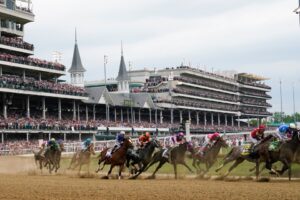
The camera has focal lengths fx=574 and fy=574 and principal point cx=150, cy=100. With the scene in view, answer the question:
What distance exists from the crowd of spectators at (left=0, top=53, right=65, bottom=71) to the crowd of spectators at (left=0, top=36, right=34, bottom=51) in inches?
51.6

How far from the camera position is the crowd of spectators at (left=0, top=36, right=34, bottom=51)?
2409 inches

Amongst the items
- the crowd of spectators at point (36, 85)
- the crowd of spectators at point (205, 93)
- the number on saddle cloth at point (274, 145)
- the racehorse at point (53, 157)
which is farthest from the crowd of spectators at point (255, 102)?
the number on saddle cloth at point (274, 145)

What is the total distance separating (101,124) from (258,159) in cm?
5207

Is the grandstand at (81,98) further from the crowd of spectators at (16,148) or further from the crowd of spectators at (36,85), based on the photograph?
the crowd of spectators at (16,148)

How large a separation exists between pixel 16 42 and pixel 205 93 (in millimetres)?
63963

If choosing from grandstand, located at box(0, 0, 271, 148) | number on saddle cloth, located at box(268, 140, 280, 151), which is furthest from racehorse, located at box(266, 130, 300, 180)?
grandstand, located at box(0, 0, 271, 148)

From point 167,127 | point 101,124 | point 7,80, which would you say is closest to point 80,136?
point 101,124

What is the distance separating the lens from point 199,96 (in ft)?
383

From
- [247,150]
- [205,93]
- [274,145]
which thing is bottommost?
[247,150]

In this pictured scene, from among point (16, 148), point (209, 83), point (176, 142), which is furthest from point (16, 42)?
point (209, 83)

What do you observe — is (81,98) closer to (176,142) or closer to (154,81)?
(154,81)

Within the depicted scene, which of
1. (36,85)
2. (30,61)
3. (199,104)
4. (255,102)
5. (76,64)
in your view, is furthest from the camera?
(255,102)

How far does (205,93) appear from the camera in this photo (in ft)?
398

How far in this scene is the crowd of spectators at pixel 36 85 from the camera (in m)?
58.6
